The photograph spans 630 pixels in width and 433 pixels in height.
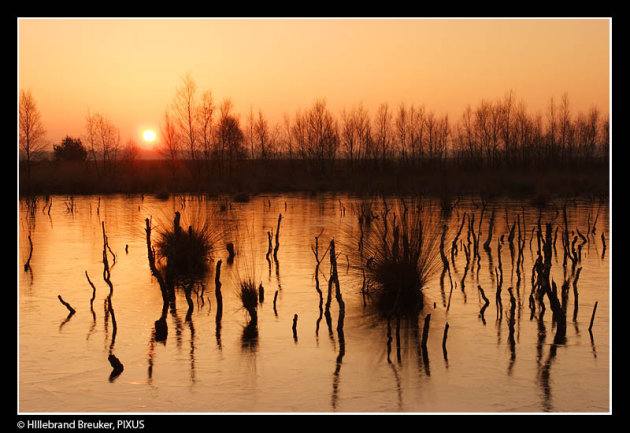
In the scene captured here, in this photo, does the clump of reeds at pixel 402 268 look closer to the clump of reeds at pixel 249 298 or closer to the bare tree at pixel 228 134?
the clump of reeds at pixel 249 298

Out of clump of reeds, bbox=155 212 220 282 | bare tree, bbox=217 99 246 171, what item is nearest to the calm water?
clump of reeds, bbox=155 212 220 282

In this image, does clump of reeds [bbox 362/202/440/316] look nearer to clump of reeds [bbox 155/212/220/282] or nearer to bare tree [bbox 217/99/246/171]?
clump of reeds [bbox 155/212/220/282]

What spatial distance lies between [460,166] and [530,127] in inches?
401

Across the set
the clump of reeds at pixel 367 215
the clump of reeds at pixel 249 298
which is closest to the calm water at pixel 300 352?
the clump of reeds at pixel 249 298

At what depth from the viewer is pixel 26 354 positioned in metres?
9.11

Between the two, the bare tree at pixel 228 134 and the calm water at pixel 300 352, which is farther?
the bare tree at pixel 228 134

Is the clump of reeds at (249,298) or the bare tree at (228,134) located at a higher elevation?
the bare tree at (228,134)

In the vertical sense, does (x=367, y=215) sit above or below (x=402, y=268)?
above

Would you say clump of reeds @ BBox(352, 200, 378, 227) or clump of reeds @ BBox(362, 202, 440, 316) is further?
clump of reeds @ BBox(352, 200, 378, 227)

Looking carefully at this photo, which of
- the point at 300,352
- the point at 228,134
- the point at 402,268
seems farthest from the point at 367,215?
the point at 228,134

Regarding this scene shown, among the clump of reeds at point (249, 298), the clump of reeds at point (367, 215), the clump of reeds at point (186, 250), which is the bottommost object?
the clump of reeds at point (249, 298)

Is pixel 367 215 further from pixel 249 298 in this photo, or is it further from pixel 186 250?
pixel 249 298

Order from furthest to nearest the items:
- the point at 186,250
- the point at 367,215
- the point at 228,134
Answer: the point at 228,134 → the point at 367,215 → the point at 186,250

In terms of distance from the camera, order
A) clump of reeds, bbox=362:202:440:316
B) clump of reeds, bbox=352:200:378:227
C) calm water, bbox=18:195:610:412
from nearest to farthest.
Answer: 1. calm water, bbox=18:195:610:412
2. clump of reeds, bbox=362:202:440:316
3. clump of reeds, bbox=352:200:378:227
